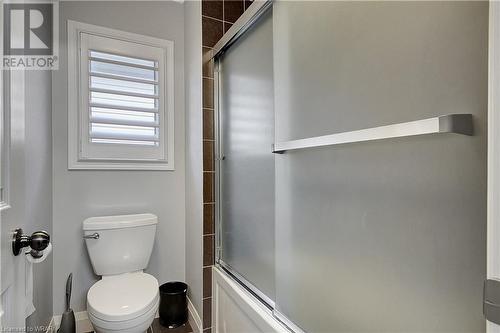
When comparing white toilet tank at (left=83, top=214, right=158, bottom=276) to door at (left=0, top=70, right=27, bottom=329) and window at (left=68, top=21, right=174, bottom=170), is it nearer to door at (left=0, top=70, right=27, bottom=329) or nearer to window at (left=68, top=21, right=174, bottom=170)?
window at (left=68, top=21, right=174, bottom=170)

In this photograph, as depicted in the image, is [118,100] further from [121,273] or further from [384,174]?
[384,174]

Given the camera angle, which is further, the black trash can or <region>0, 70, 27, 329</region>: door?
the black trash can

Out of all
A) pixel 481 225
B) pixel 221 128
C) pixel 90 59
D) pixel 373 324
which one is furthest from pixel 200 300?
pixel 90 59

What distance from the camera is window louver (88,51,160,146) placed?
1.91 meters

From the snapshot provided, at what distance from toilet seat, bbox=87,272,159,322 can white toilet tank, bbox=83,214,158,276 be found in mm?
A: 99

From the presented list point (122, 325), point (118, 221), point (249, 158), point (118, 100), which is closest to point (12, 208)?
point (122, 325)

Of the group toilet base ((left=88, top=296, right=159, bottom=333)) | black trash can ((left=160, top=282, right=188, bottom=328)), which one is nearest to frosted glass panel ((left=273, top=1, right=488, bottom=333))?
toilet base ((left=88, top=296, right=159, bottom=333))

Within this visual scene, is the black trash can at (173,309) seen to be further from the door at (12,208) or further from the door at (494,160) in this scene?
the door at (494,160)

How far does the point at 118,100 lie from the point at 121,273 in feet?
3.96

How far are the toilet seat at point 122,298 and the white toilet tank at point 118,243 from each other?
0.10 meters

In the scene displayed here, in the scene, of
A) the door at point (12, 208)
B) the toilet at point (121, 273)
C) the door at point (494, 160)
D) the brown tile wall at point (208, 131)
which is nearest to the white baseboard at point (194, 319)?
the brown tile wall at point (208, 131)

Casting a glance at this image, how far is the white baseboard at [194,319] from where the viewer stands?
1791mm

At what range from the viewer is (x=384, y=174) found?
73cm

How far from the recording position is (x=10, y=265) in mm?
664
